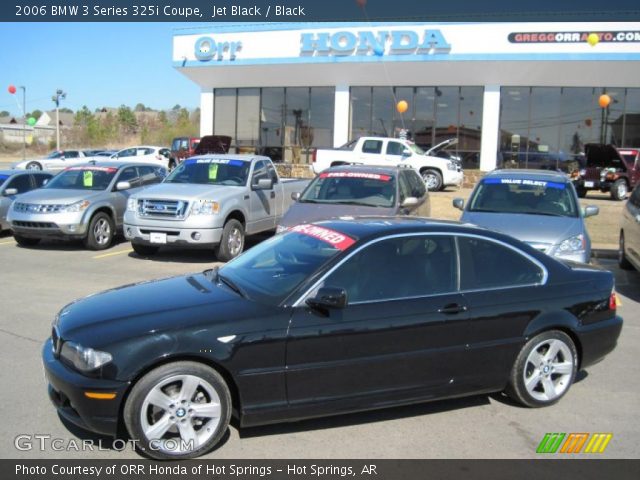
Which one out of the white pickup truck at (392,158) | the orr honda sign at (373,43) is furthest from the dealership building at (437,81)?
the white pickup truck at (392,158)

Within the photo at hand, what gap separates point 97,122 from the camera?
7938 centimetres

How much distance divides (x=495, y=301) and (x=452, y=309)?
1.31ft

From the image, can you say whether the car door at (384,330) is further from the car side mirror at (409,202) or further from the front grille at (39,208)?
the front grille at (39,208)

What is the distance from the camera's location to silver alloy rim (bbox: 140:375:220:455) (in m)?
3.86

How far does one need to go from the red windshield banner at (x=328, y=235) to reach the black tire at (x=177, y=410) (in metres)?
1.30

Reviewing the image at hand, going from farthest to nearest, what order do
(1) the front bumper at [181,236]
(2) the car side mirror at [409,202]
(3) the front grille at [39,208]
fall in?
(3) the front grille at [39,208] < (1) the front bumper at [181,236] < (2) the car side mirror at [409,202]

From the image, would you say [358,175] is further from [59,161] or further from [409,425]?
[59,161]

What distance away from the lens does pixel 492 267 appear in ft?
16.0

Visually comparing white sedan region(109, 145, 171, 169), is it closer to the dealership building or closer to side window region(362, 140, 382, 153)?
the dealership building

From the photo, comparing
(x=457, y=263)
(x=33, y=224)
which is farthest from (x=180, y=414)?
(x=33, y=224)

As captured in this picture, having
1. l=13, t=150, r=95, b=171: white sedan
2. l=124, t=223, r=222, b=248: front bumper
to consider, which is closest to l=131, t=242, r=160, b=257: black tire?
l=124, t=223, r=222, b=248: front bumper

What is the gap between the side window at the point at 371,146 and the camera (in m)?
22.4

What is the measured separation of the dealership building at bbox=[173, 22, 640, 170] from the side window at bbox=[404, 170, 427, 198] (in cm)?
1557
